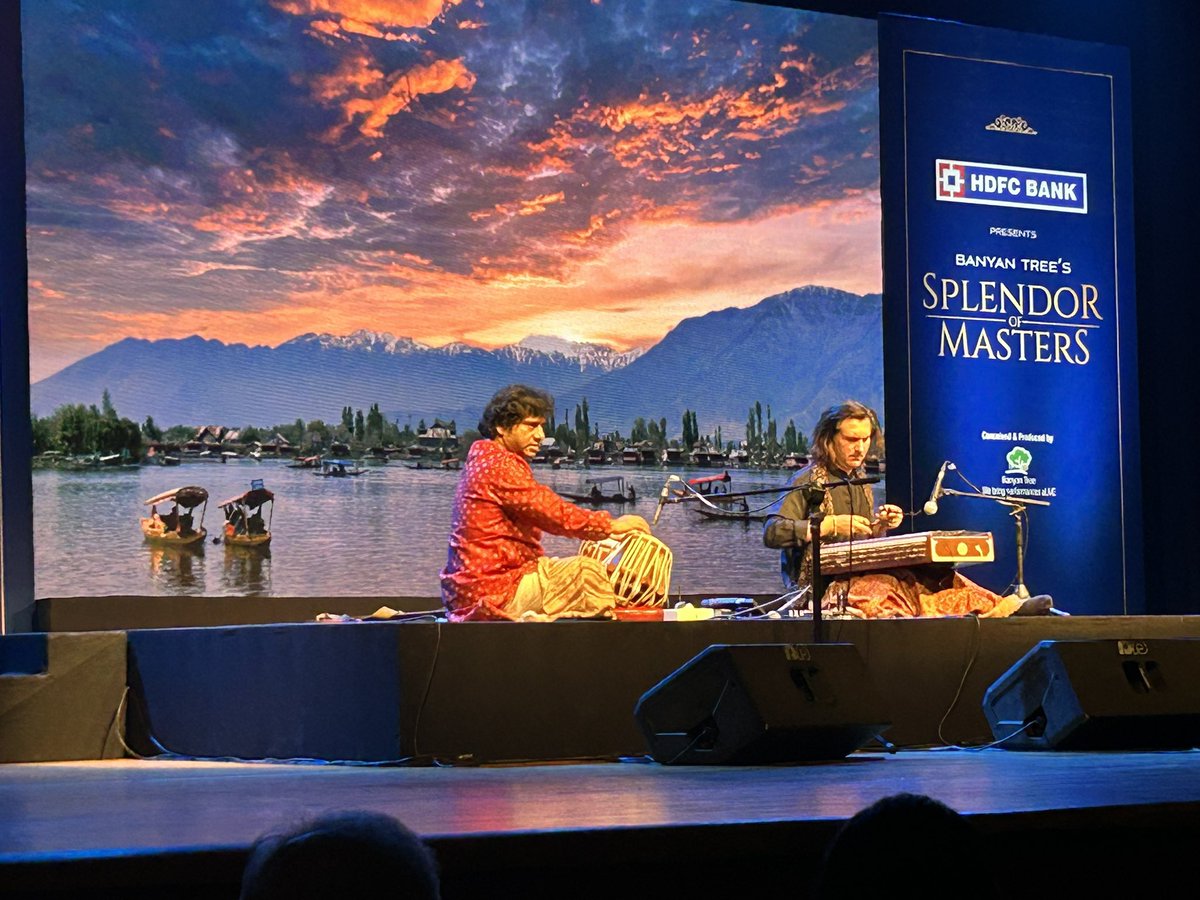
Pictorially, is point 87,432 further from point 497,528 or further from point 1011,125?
point 1011,125

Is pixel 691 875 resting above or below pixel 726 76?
below

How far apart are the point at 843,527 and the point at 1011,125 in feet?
11.8

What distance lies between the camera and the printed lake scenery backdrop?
6.22 metres

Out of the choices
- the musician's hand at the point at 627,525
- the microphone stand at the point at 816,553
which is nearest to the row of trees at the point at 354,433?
the musician's hand at the point at 627,525

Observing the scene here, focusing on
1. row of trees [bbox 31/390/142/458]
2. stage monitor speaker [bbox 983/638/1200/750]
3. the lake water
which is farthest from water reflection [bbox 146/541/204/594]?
stage monitor speaker [bbox 983/638/1200/750]

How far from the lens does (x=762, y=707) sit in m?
3.11

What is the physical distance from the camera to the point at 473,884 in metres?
1.49

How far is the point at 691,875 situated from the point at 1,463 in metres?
5.00

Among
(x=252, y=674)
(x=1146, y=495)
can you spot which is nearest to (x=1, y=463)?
(x=252, y=674)

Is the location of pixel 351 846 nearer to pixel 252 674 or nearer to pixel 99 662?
pixel 252 674

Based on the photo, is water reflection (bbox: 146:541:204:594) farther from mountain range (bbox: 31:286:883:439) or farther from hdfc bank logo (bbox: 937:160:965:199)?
hdfc bank logo (bbox: 937:160:965:199)

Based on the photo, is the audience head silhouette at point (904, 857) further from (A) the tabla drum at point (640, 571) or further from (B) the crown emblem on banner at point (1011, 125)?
(B) the crown emblem on banner at point (1011, 125)

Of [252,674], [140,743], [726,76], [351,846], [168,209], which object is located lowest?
A: [140,743]

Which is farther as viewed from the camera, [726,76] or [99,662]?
[726,76]
